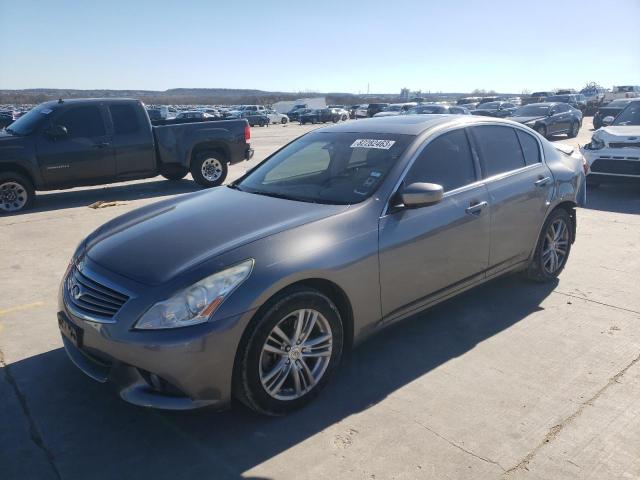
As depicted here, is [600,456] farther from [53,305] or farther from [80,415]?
[53,305]

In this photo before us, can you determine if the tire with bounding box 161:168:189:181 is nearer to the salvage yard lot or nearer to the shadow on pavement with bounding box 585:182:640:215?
the salvage yard lot

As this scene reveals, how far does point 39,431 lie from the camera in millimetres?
3037

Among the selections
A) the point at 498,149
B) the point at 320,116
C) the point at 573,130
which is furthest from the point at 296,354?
the point at 320,116

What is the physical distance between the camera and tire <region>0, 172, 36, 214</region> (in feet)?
29.6

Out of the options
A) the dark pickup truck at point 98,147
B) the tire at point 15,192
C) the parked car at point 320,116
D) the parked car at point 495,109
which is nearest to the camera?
the tire at point 15,192

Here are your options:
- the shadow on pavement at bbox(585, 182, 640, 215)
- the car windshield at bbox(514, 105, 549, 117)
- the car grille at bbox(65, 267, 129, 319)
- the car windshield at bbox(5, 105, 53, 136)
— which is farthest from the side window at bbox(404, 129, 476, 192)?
the car windshield at bbox(514, 105, 549, 117)

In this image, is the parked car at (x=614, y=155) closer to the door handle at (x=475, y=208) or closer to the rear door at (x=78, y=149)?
the door handle at (x=475, y=208)

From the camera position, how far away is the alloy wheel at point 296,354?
3.06 metres

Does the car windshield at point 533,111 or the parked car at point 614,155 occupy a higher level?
the car windshield at point 533,111

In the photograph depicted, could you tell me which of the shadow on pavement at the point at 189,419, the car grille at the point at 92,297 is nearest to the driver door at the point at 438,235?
the shadow on pavement at the point at 189,419

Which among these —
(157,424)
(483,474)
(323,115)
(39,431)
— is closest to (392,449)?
(483,474)

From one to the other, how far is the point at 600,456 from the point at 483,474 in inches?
26.4

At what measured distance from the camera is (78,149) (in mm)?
9625

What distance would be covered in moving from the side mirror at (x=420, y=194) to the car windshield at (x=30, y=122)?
27.3ft
